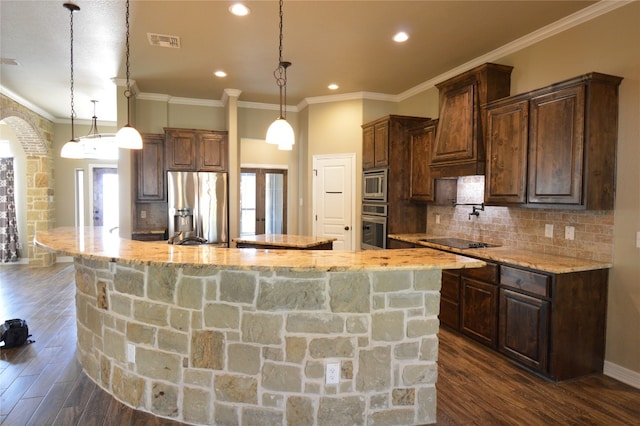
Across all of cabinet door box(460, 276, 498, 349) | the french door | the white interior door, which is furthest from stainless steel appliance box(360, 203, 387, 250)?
the french door

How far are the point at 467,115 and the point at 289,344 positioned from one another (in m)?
3.00

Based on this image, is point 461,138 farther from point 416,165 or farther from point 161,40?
point 161,40

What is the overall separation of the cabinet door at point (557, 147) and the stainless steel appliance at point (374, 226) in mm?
2010

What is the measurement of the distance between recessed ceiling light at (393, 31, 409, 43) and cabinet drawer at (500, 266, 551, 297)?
7.76 ft

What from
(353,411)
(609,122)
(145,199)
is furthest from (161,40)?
(609,122)

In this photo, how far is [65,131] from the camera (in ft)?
24.7

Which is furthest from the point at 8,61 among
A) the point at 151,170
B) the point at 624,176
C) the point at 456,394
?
the point at 624,176

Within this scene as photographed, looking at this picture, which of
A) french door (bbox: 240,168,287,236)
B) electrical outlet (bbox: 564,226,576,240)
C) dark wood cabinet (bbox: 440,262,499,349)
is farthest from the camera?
french door (bbox: 240,168,287,236)

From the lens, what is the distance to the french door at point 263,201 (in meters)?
7.47

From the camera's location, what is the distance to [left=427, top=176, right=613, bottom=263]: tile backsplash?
119 inches

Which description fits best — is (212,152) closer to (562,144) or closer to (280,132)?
(280,132)

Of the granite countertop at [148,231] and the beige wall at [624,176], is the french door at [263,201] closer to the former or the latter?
the granite countertop at [148,231]

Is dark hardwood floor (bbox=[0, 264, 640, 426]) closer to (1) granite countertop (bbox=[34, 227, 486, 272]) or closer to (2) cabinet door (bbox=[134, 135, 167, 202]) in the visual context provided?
(1) granite countertop (bbox=[34, 227, 486, 272])

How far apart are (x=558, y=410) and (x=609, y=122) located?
2179mm
